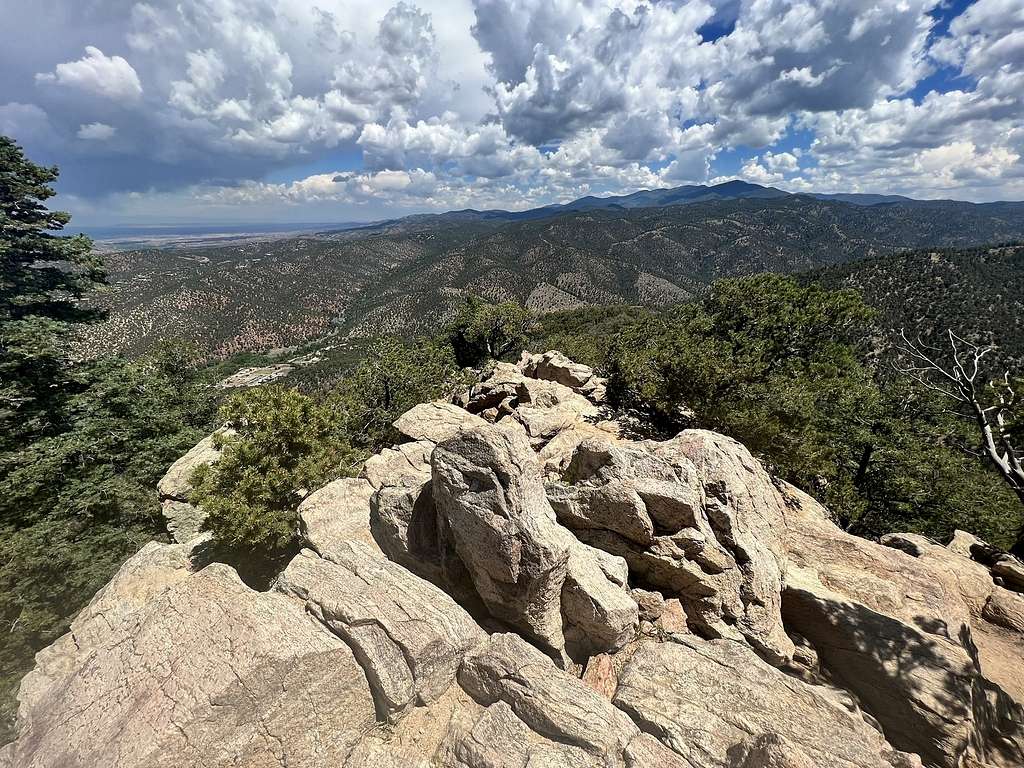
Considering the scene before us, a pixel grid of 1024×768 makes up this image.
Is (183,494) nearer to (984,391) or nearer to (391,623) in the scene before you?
(391,623)

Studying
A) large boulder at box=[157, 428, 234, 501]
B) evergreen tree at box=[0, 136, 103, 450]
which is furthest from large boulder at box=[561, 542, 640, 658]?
evergreen tree at box=[0, 136, 103, 450]

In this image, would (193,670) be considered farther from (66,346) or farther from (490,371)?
(490,371)

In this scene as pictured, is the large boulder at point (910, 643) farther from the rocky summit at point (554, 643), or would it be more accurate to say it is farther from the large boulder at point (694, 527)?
the large boulder at point (694, 527)

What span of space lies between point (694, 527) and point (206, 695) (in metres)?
15.5

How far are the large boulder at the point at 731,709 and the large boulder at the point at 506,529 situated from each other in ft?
9.93

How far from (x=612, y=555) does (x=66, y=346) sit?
116 ft

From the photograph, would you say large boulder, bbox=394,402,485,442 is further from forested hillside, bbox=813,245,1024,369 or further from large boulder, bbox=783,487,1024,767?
forested hillside, bbox=813,245,1024,369

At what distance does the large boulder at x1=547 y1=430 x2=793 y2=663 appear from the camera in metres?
14.1

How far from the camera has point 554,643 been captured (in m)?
13.1

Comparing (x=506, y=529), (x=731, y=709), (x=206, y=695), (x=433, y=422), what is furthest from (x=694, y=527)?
(x=433, y=422)

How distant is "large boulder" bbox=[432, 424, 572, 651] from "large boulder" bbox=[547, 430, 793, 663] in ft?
8.82

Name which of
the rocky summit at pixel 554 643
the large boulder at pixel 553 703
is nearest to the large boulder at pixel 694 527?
the rocky summit at pixel 554 643

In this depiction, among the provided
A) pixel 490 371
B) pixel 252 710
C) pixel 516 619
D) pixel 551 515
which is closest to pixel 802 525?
pixel 551 515

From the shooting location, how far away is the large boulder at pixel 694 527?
14070 mm
